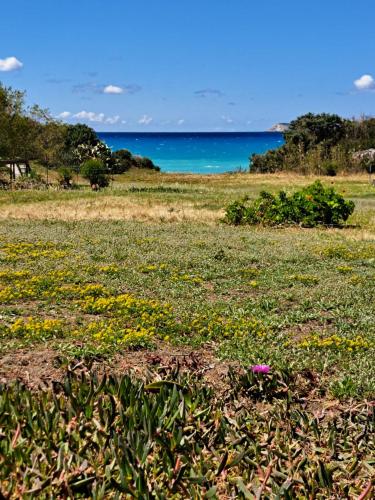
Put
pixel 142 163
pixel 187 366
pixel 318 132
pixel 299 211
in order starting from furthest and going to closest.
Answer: pixel 142 163
pixel 318 132
pixel 299 211
pixel 187 366

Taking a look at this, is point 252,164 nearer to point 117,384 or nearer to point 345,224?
point 345,224

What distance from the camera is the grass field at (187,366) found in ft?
9.39

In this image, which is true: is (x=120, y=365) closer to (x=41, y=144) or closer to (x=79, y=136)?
(x=41, y=144)

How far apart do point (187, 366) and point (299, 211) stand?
43.6ft

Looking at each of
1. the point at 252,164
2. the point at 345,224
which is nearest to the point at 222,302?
the point at 345,224

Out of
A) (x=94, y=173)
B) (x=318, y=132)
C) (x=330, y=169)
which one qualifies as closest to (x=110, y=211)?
(x=94, y=173)

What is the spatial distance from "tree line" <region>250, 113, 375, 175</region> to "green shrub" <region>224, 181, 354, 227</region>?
27818 millimetres

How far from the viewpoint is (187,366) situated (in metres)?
4.62

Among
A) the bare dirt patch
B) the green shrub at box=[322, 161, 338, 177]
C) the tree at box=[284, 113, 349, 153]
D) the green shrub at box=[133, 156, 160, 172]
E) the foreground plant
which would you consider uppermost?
the tree at box=[284, 113, 349, 153]

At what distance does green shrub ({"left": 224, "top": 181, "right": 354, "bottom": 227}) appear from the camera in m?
17.3

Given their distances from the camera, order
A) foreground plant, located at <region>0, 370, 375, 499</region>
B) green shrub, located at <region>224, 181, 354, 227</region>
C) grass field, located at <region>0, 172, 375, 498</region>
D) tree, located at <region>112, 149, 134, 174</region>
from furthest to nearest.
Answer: tree, located at <region>112, 149, 134, 174</region> → green shrub, located at <region>224, 181, 354, 227</region> → grass field, located at <region>0, 172, 375, 498</region> → foreground plant, located at <region>0, 370, 375, 499</region>

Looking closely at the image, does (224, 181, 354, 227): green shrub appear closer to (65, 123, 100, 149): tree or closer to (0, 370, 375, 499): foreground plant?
(0, 370, 375, 499): foreground plant

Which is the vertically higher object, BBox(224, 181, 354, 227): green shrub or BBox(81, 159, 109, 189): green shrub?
BBox(81, 159, 109, 189): green shrub

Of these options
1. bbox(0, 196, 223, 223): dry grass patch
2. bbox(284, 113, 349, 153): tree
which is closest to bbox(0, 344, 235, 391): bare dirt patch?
bbox(0, 196, 223, 223): dry grass patch
